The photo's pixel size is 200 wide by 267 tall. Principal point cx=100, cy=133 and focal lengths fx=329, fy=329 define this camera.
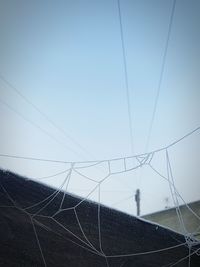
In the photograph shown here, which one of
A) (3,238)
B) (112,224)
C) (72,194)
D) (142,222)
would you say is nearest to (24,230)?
(3,238)

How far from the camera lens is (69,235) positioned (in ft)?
5.70

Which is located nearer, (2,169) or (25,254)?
(2,169)

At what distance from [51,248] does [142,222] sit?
524 mm

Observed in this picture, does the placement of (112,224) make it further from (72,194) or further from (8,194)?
(8,194)

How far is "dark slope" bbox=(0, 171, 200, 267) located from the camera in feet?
5.45

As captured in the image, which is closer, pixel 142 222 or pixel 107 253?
pixel 142 222

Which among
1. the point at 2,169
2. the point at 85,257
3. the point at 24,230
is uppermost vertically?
the point at 2,169

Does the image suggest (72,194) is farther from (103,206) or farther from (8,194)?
(8,194)

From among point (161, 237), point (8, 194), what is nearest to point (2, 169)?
point (8, 194)

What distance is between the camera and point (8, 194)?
5.47 feet

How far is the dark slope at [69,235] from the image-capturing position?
65.4 inches

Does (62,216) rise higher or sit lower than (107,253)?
higher

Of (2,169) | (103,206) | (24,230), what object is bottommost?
(24,230)

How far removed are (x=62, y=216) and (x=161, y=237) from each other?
520mm
